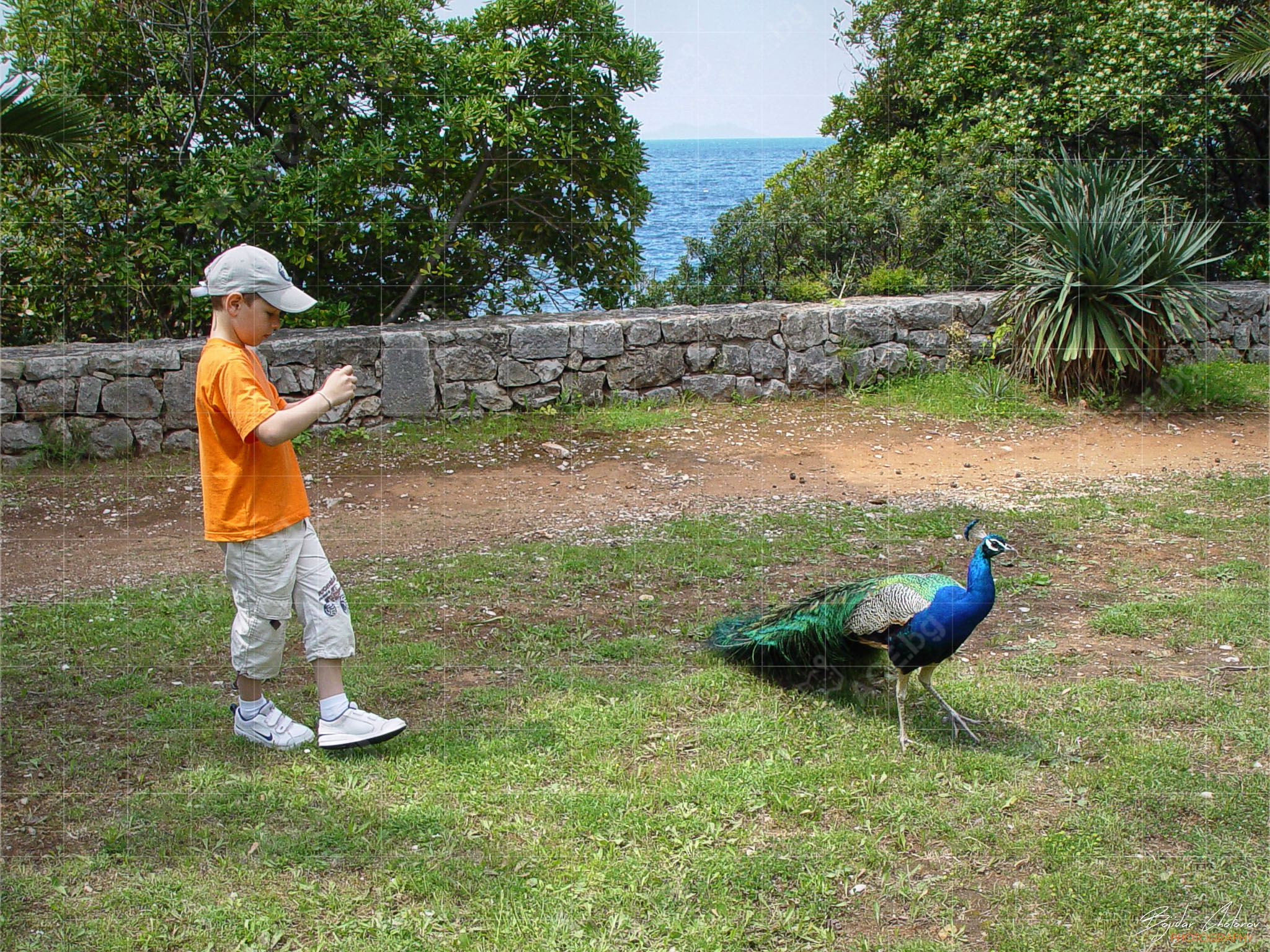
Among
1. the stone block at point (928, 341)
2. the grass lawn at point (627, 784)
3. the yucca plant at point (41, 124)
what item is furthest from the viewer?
the stone block at point (928, 341)

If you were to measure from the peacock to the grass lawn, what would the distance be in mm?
137

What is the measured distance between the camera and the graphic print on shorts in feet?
12.1

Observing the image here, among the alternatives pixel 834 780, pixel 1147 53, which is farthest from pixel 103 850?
pixel 1147 53

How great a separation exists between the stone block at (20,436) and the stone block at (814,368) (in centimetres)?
599

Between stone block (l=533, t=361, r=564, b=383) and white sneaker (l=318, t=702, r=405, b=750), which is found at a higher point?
stone block (l=533, t=361, r=564, b=383)

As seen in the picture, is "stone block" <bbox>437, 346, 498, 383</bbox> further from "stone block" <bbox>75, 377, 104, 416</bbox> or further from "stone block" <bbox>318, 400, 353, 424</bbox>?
"stone block" <bbox>75, 377, 104, 416</bbox>

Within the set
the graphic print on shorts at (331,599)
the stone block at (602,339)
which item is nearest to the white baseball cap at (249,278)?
the graphic print on shorts at (331,599)

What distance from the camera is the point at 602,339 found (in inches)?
362

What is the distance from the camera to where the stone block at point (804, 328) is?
382 inches

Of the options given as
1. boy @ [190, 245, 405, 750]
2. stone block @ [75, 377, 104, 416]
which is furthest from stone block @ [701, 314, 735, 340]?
boy @ [190, 245, 405, 750]

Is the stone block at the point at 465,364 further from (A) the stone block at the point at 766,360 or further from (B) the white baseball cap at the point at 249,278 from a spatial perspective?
(B) the white baseball cap at the point at 249,278

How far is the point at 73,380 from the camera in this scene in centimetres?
779

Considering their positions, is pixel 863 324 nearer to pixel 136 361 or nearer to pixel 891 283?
pixel 891 283

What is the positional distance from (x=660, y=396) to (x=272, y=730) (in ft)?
19.7
